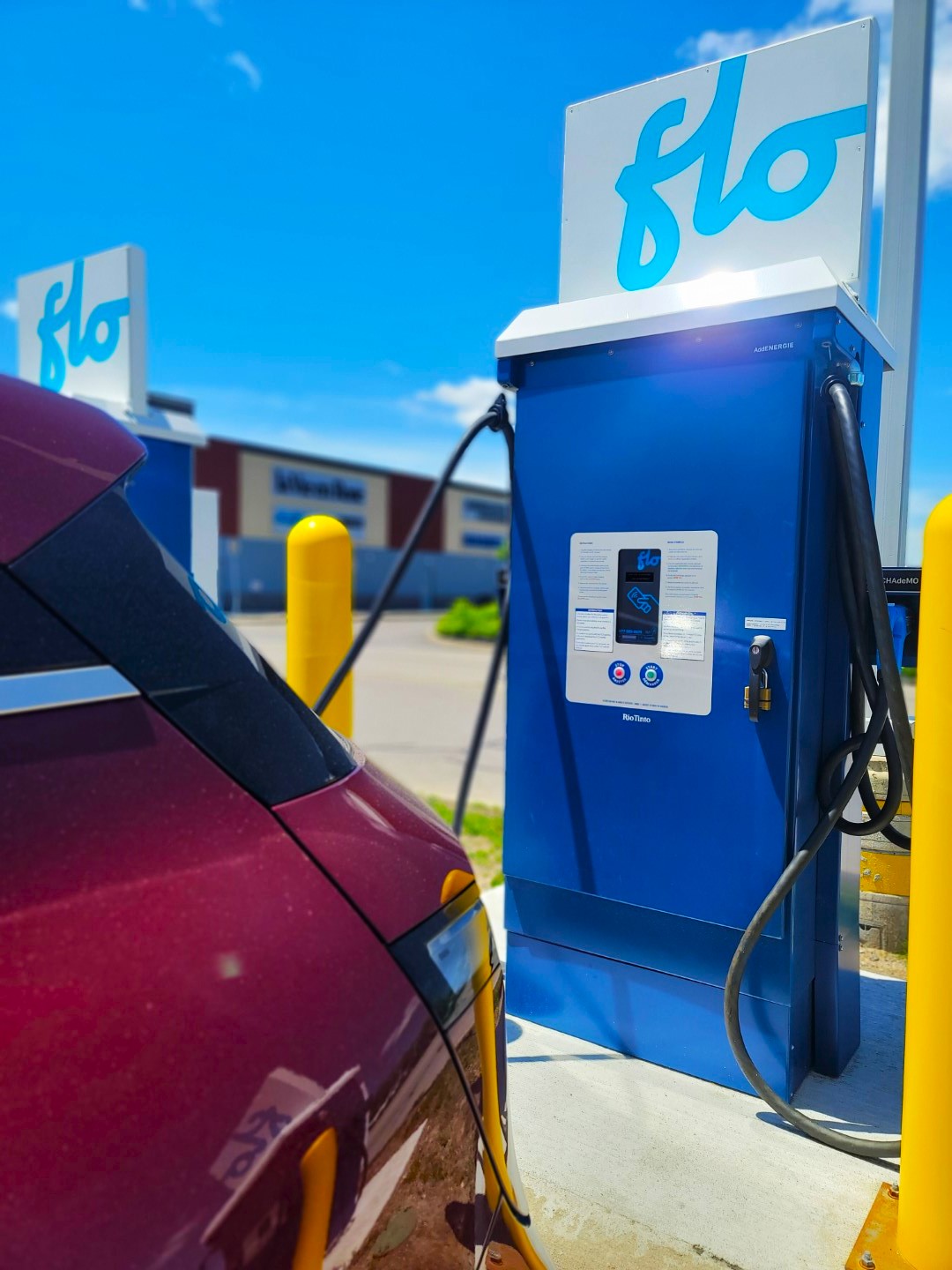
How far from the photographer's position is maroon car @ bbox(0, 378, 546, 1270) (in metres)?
0.93

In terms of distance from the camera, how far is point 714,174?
3.17 meters

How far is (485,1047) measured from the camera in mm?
1367

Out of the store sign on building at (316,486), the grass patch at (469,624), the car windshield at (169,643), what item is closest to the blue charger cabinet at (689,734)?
the car windshield at (169,643)

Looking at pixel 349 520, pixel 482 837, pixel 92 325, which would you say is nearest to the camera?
pixel 92 325

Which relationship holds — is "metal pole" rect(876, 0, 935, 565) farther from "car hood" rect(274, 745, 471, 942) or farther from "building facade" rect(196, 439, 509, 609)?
"building facade" rect(196, 439, 509, 609)

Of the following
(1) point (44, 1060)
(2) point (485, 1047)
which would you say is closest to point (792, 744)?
(2) point (485, 1047)

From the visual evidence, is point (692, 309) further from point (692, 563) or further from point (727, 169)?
point (692, 563)

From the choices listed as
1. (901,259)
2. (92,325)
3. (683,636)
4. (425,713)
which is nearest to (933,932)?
(683,636)

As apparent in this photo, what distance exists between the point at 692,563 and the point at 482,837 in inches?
153

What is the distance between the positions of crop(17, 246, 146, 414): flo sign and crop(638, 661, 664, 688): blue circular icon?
375 cm

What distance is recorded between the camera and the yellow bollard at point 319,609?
13.2ft

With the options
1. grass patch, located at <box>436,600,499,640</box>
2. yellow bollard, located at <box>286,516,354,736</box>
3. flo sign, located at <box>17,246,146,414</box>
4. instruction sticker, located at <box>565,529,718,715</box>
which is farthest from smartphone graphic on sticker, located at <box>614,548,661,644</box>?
grass patch, located at <box>436,600,499,640</box>

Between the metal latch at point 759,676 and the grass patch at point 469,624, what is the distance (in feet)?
80.3

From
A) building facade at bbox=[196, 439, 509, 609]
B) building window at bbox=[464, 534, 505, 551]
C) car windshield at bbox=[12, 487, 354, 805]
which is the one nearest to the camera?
car windshield at bbox=[12, 487, 354, 805]
